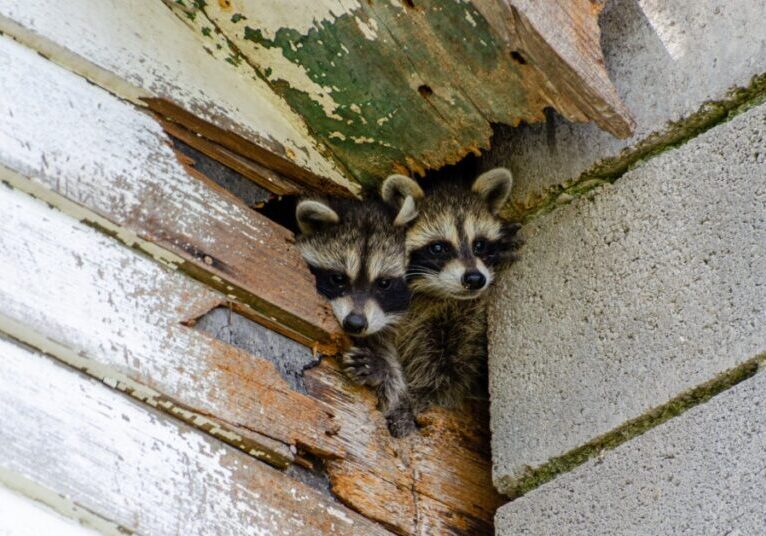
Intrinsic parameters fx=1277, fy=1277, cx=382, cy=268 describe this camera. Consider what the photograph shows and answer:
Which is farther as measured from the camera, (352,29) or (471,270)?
(471,270)

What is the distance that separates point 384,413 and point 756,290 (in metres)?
1.10

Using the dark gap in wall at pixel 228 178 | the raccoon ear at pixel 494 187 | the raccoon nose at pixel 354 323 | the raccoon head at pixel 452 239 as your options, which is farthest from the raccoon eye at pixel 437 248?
the dark gap in wall at pixel 228 178

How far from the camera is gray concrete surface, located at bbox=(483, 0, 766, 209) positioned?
9.50 feet

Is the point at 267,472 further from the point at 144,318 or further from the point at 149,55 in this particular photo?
the point at 149,55

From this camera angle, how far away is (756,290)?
2633 millimetres

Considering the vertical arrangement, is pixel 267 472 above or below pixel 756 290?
below

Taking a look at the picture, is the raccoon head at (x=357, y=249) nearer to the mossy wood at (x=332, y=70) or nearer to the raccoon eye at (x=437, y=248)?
the raccoon eye at (x=437, y=248)

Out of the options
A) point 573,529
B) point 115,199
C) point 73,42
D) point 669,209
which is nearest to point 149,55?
point 73,42

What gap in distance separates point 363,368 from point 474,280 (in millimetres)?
708

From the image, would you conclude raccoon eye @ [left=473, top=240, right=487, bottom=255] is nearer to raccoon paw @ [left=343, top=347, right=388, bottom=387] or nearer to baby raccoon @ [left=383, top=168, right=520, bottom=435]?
baby raccoon @ [left=383, top=168, right=520, bottom=435]

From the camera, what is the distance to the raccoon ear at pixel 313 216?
4.02m

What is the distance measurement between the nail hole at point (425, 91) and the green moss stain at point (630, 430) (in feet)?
3.11

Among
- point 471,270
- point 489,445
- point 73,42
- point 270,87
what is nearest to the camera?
point 73,42

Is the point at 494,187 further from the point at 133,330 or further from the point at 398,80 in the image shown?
the point at 133,330
